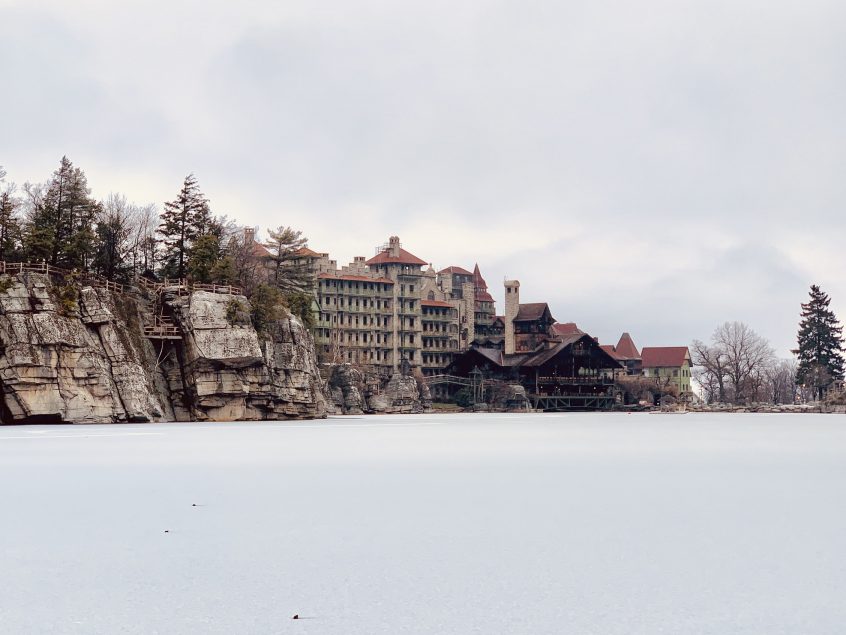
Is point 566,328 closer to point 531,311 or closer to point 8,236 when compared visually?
point 531,311

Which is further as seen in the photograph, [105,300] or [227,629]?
[105,300]

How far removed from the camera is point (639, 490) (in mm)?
19828

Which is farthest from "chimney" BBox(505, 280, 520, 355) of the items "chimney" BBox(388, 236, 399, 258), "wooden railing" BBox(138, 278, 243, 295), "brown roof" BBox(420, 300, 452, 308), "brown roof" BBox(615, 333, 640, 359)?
"wooden railing" BBox(138, 278, 243, 295)

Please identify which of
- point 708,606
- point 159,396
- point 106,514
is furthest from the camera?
point 159,396

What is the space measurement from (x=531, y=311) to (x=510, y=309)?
120 inches

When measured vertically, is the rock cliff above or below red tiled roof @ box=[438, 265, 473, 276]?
below

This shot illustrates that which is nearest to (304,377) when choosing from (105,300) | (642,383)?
(105,300)

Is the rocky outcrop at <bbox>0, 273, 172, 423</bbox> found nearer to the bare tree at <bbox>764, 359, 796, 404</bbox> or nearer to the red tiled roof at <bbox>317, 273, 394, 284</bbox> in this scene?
the red tiled roof at <bbox>317, 273, 394, 284</bbox>

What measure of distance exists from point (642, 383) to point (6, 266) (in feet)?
347

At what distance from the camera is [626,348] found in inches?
6870

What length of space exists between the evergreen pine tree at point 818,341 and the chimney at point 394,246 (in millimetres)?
58306

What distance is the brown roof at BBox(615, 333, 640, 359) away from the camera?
173100 mm

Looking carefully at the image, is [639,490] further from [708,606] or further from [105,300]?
[105,300]

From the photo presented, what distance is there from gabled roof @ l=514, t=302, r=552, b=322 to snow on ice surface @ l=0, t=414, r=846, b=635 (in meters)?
108
